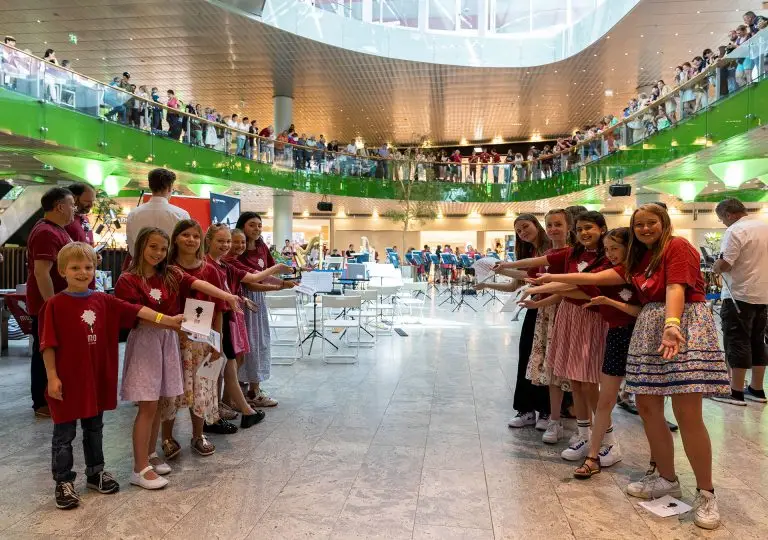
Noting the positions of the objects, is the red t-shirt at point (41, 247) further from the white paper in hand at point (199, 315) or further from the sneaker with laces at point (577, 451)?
the sneaker with laces at point (577, 451)

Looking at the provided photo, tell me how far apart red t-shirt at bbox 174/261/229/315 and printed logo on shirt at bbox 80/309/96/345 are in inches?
20.2

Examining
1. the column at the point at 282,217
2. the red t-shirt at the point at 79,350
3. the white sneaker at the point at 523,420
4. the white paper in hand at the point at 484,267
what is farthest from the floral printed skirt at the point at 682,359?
the column at the point at 282,217

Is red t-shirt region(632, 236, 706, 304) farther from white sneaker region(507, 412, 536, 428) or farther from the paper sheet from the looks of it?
white sneaker region(507, 412, 536, 428)

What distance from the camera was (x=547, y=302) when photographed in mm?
3488

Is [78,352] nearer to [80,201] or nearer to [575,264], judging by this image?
[80,201]

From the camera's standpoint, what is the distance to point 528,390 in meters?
4.13

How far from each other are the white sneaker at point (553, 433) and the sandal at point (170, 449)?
2.38m

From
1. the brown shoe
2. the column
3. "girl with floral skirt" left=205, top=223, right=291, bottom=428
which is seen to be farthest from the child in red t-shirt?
the column

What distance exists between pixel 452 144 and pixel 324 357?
25880mm

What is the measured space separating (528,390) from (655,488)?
4.28ft

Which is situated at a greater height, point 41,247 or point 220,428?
point 41,247

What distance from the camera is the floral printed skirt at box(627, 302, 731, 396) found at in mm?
2537

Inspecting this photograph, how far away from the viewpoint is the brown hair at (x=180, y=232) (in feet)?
10.6

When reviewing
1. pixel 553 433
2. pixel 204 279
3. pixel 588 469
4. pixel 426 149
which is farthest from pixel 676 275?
pixel 426 149
